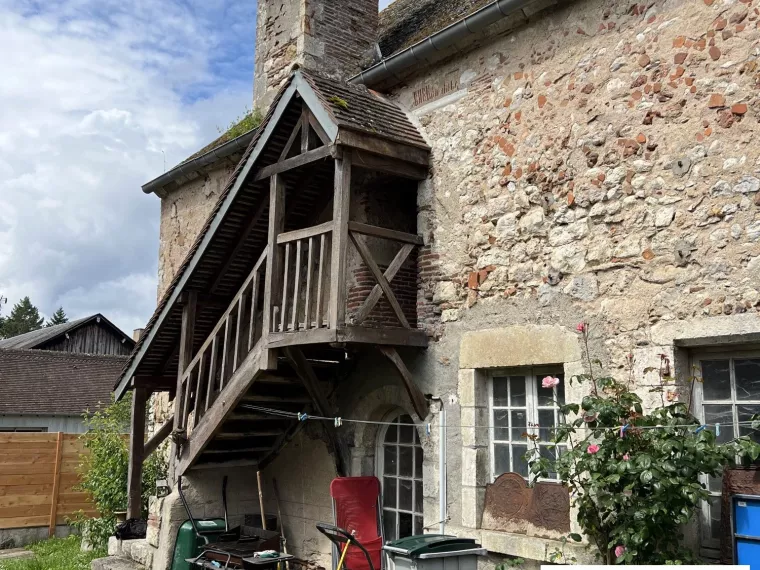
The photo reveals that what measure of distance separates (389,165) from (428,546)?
3471 mm

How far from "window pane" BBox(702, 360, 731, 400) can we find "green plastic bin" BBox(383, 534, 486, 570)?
6.56 ft

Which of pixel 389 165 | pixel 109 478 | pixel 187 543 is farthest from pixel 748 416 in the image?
pixel 109 478

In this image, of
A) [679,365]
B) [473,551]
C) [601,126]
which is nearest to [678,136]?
[601,126]

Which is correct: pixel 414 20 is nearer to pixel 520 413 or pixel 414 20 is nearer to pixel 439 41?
pixel 439 41

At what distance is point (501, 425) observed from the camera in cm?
627

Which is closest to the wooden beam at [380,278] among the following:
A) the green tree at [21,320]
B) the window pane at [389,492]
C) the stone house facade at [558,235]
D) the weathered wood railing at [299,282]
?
the weathered wood railing at [299,282]

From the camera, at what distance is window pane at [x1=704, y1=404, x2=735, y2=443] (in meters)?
4.89

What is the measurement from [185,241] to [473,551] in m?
7.31

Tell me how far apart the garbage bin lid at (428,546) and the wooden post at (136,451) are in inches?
199

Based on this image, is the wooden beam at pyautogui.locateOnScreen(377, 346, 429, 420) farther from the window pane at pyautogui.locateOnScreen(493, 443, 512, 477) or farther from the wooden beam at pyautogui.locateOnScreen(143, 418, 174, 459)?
the wooden beam at pyautogui.locateOnScreen(143, 418, 174, 459)

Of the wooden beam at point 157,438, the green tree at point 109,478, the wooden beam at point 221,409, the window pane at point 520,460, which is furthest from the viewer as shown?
the green tree at point 109,478

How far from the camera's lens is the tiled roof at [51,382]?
18.3 meters

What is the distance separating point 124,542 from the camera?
842cm

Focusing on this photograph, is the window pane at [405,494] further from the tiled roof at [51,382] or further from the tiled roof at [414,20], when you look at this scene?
the tiled roof at [51,382]
